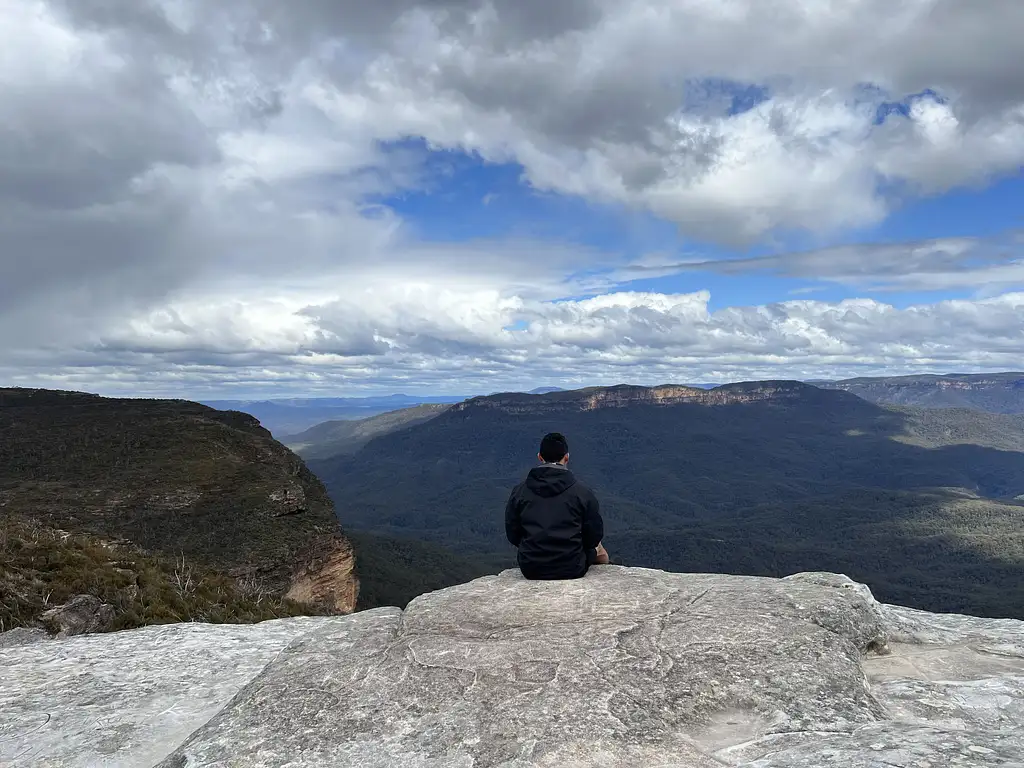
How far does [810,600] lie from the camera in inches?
341

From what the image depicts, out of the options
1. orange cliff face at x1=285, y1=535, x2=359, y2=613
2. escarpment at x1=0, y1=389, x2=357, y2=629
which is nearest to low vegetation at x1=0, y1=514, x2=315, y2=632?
escarpment at x1=0, y1=389, x2=357, y2=629

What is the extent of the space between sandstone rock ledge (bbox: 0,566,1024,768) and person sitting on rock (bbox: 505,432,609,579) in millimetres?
375

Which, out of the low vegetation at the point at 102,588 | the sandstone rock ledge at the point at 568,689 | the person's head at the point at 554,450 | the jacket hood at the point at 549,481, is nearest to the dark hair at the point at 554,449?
the person's head at the point at 554,450

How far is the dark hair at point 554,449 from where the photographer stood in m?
10.6

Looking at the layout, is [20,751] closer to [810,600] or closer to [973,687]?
[810,600]

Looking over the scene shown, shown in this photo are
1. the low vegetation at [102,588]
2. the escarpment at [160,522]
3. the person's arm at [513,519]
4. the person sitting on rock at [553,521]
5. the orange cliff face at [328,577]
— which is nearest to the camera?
the person sitting on rock at [553,521]

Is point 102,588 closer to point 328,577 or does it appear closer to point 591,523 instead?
point 591,523

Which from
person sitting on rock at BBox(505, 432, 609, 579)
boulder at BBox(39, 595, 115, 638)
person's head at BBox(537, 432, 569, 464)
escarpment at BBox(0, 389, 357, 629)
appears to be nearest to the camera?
person sitting on rock at BBox(505, 432, 609, 579)

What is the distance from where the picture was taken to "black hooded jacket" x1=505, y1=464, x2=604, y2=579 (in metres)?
9.98

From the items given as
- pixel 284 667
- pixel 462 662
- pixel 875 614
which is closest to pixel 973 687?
pixel 875 614

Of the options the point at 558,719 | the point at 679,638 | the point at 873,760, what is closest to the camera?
the point at 873,760

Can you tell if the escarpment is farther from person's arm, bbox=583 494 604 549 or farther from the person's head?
person's arm, bbox=583 494 604 549

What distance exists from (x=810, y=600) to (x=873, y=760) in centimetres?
434

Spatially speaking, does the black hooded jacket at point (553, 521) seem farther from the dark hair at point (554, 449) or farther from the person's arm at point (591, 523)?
the dark hair at point (554, 449)
